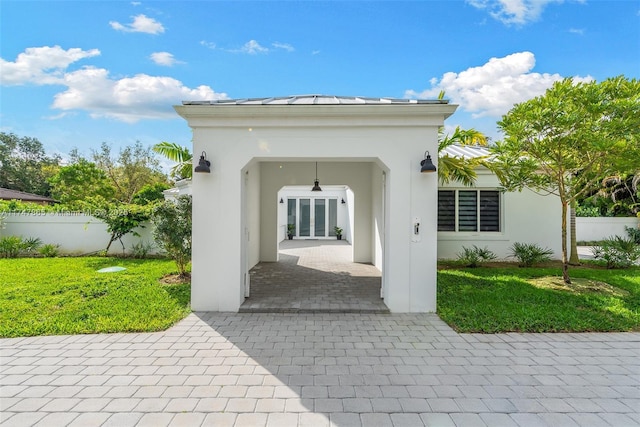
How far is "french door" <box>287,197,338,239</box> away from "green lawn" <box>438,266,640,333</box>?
1165cm

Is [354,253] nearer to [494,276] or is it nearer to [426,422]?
[494,276]

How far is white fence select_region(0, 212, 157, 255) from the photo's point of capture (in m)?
12.4

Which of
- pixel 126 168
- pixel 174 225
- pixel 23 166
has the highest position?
pixel 23 166

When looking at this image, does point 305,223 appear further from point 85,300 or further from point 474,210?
point 85,300

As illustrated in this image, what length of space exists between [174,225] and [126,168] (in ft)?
78.5

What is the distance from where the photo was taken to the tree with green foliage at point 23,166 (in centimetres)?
3631

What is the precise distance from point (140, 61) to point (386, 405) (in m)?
13.5

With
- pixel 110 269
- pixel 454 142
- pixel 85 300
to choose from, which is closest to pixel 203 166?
pixel 85 300

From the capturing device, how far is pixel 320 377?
3.60m

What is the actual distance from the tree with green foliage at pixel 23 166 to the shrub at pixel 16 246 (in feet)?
96.3

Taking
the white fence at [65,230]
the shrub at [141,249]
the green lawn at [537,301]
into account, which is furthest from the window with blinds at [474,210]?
the white fence at [65,230]

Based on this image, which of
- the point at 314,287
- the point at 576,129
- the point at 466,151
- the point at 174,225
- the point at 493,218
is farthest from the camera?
the point at 466,151

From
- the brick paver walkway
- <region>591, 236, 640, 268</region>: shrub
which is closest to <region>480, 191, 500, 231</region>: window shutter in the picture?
<region>591, 236, 640, 268</region>: shrub

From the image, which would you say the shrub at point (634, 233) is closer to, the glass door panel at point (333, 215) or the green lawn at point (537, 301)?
the green lawn at point (537, 301)
